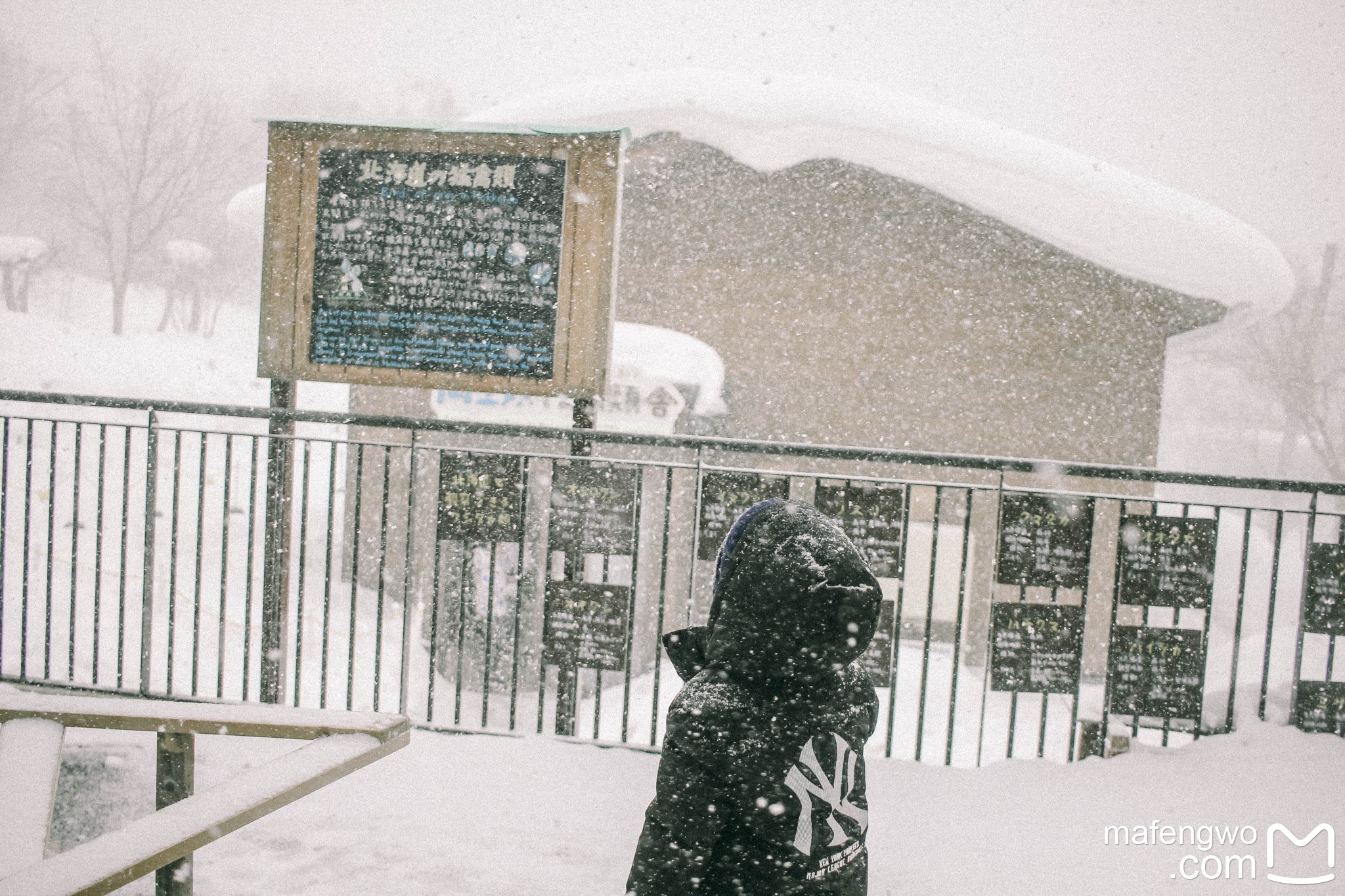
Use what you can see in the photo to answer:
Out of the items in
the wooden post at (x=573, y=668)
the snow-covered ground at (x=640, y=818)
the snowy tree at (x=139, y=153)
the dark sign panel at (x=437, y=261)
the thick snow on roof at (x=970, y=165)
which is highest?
the snowy tree at (x=139, y=153)

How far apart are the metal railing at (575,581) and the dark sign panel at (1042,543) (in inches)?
0.4

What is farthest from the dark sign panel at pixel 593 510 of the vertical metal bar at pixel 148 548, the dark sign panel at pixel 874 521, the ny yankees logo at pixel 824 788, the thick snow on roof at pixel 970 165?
the thick snow on roof at pixel 970 165

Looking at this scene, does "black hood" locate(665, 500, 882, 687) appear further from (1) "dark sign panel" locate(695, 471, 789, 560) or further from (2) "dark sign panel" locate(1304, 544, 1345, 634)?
(2) "dark sign panel" locate(1304, 544, 1345, 634)

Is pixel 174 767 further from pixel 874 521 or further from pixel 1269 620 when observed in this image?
pixel 1269 620

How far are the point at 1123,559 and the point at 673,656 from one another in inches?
124

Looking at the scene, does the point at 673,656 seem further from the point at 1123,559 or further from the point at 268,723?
the point at 1123,559

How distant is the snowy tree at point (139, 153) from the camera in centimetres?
3122

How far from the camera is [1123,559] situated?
13.6 feet

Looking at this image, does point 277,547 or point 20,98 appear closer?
point 277,547

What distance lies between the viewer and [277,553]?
425 centimetres

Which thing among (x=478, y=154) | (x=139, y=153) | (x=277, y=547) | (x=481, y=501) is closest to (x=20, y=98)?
(x=139, y=153)

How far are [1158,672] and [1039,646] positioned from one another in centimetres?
60

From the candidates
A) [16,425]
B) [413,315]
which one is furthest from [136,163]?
[413,315]

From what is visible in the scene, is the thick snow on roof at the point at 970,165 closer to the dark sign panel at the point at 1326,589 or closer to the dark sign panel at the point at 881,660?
the dark sign panel at the point at 1326,589
